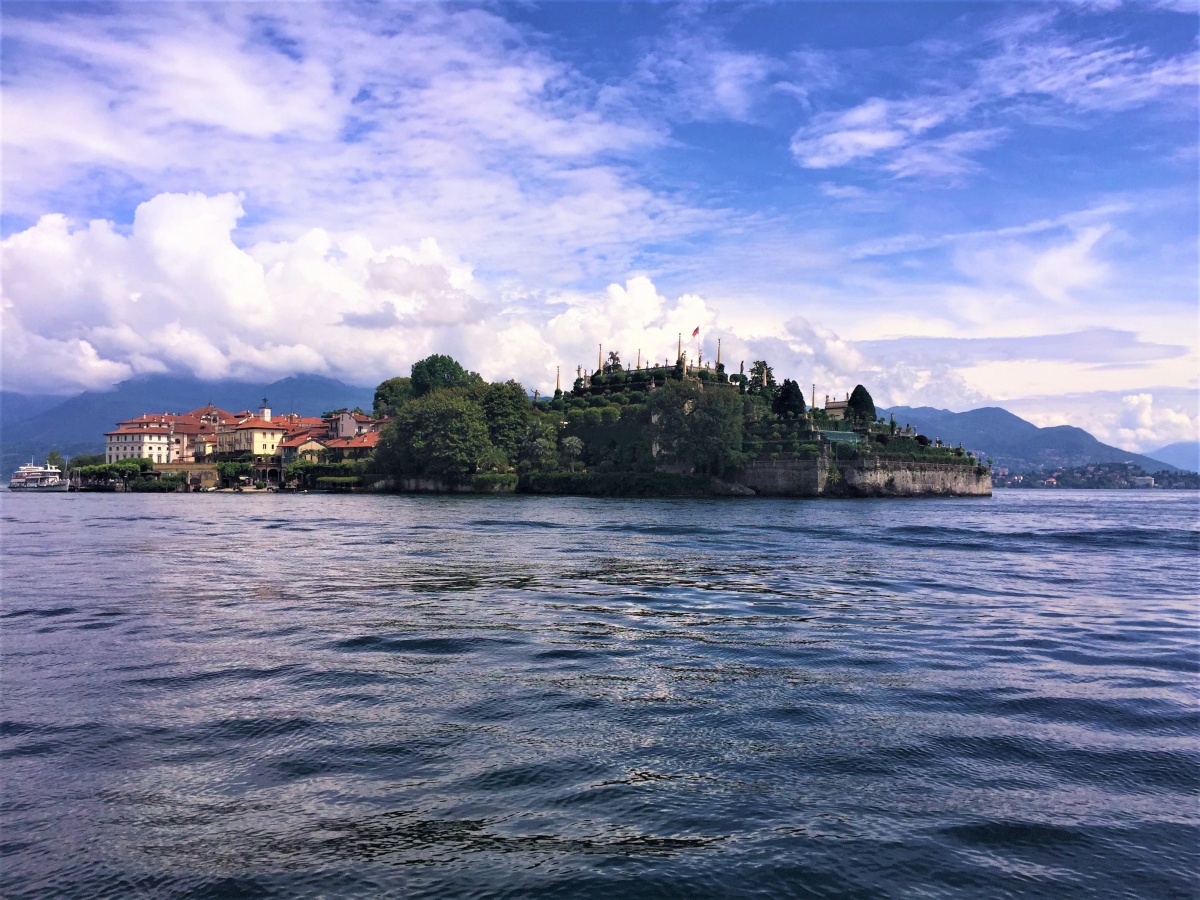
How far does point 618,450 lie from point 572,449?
Result: 7.41m

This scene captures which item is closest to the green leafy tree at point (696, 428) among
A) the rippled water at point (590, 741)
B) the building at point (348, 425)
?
the building at point (348, 425)

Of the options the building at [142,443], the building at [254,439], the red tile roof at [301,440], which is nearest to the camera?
the red tile roof at [301,440]

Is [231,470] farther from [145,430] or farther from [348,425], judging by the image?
[145,430]

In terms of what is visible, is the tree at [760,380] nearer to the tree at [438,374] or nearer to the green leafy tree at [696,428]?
the green leafy tree at [696,428]

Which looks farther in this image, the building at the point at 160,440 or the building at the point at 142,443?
the building at the point at 160,440

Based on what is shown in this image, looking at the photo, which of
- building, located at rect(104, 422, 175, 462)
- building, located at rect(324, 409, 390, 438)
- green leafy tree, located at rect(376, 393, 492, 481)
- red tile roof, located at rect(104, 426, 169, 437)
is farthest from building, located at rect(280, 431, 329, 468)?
red tile roof, located at rect(104, 426, 169, 437)

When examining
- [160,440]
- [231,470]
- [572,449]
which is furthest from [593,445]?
[160,440]

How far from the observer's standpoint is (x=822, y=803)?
747 cm

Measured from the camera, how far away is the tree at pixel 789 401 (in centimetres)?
10425

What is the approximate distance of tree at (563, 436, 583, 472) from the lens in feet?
352

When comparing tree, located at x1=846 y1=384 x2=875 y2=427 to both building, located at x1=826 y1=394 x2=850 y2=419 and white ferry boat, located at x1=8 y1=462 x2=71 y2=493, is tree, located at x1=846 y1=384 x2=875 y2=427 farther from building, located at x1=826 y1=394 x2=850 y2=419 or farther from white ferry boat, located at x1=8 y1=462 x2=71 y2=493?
white ferry boat, located at x1=8 y1=462 x2=71 y2=493

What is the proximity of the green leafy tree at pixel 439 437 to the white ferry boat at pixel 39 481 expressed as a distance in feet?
219

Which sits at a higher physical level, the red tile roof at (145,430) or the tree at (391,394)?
the tree at (391,394)

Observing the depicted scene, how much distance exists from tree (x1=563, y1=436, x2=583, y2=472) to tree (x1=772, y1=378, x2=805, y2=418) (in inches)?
1054
